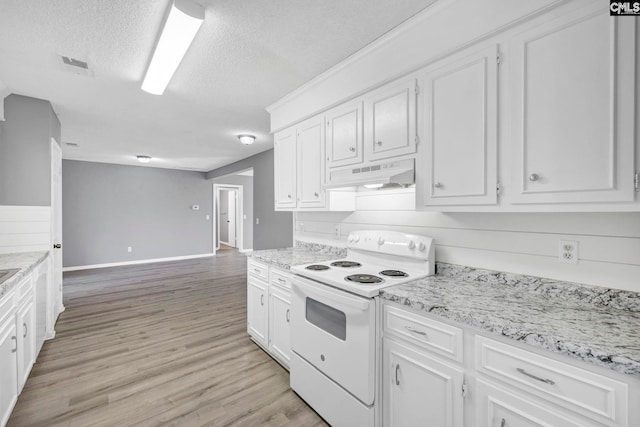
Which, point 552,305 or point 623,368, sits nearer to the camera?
point 623,368

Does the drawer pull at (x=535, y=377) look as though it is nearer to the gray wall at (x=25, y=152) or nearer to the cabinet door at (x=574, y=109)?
the cabinet door at (x=574, y=109)

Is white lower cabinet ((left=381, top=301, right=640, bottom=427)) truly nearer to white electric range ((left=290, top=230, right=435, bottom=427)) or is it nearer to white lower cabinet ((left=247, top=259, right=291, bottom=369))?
white electric range ((left=290, top=230, right=435, bottom=427))

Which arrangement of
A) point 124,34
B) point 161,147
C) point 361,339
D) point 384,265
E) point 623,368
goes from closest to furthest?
point 623,368, point 361,339, point 124,34, point 384,265, point 161,147

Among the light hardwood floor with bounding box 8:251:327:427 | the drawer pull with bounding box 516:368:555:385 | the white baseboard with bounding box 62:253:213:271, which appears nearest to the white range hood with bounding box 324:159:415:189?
the drawer pull with bounding box 516:368:555:385

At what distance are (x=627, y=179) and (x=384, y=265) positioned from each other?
4.58ft

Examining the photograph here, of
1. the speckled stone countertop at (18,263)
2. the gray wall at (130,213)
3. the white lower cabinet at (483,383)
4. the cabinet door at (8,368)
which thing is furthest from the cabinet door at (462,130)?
the gray wall at (130,213)

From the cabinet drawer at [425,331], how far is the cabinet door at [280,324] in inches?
40.3

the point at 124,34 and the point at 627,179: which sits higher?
the point at 124,34

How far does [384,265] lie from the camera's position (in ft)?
7.14

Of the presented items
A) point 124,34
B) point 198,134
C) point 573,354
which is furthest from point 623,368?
point 198,134

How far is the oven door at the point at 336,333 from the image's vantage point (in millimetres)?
1555

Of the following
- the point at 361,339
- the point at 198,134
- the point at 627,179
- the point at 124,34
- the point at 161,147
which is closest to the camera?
the point at 627,179

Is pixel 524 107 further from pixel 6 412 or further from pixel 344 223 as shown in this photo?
pixel 6 412

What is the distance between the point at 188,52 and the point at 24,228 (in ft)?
8.13
